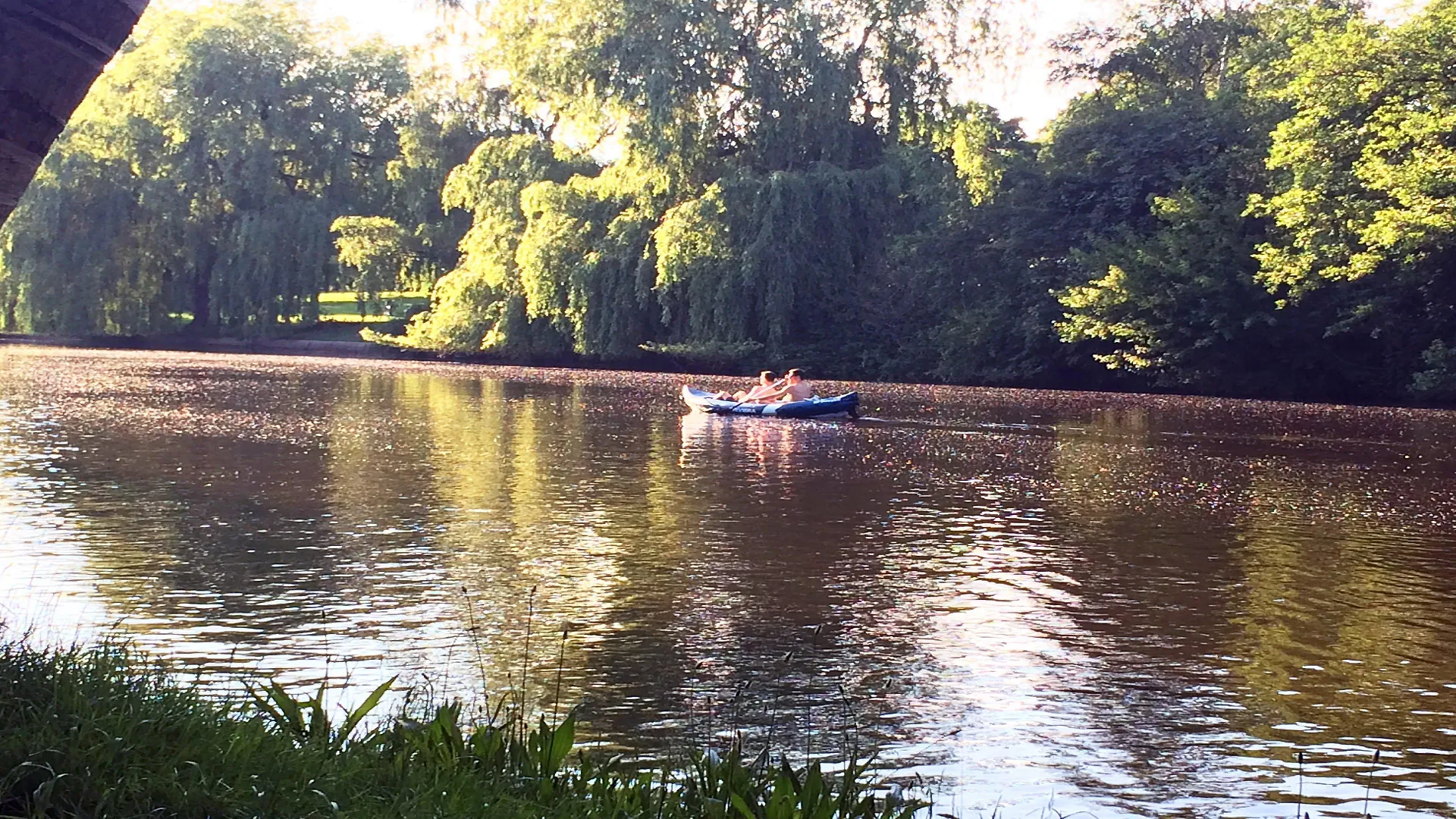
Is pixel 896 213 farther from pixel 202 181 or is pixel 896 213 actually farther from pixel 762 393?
pixel 202 181

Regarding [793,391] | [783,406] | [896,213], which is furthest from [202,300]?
[783,406]

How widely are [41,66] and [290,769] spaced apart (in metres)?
1.84

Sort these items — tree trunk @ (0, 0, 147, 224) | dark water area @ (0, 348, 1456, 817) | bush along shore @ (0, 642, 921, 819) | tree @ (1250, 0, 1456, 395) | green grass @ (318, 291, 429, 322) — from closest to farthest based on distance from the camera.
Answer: tree trunk @ (0, 0, 147, 224) < bush along shore @ (0, 642, 921, 819) < dark water area @ (0, 348, 1456, 817) < tree @ (1250, 0, 1456, 395) < green grass @ (318, 291, 429, 322)

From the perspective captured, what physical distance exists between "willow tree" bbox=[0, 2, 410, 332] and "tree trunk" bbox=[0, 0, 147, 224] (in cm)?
5056

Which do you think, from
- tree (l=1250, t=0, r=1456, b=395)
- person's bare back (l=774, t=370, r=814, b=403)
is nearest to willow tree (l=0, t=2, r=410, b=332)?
person's bare back (l=774, t=370, r=814, b=403)

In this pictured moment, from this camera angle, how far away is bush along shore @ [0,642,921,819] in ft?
13.0

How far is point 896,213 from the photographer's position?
44594 mm

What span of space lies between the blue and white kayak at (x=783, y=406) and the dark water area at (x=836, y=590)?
220 inches

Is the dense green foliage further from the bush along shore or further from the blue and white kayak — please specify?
the bush along shore

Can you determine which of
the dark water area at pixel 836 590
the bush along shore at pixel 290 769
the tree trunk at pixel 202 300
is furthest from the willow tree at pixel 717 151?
the bush along shore at pixel 290 769

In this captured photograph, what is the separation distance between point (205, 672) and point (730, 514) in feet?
24.7

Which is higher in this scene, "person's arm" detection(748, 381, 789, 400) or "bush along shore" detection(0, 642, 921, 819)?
"person's arm" detection(748, 381, 789, 400)

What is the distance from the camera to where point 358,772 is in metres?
4.47

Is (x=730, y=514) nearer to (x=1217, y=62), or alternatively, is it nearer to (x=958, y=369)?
(x=958, y=369)
